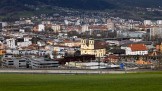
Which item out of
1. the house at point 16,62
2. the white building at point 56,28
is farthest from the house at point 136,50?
the white building at point 56,28

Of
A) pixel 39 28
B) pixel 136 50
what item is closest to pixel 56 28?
pixel 39 28

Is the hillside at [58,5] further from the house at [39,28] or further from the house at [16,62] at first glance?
the house at [16,62]

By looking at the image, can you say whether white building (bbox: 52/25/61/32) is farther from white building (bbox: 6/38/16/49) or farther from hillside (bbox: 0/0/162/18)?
white building (bbox: 6/38/16/49)

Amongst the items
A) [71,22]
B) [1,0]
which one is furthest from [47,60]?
[1,0]

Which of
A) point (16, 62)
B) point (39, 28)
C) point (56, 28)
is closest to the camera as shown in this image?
point (16, 62)

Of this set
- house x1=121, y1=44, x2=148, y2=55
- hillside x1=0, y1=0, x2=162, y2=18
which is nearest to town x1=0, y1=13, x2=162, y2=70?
house x1=121, y1=44, x2=148, y2=55

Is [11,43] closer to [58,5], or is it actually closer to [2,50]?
[2,50]

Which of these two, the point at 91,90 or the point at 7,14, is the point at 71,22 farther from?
the point at 91,90

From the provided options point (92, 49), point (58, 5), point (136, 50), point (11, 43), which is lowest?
point (136, 50)
